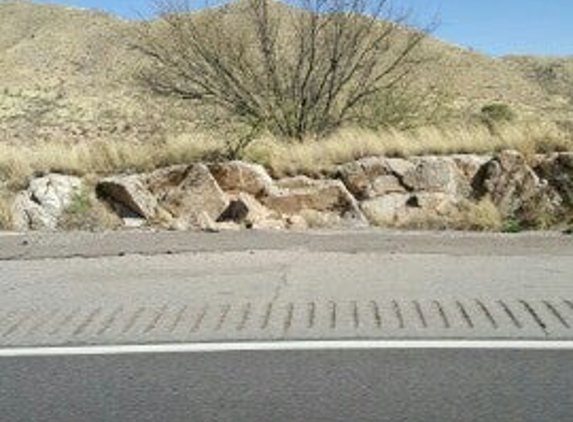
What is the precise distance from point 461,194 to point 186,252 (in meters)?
4.82

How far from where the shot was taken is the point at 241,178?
44.6ft

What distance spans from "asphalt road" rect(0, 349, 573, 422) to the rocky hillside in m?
23.9

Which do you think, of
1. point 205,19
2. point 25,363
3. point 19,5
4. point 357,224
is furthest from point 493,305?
point 19,5

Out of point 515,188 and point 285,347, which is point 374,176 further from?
point 285,347

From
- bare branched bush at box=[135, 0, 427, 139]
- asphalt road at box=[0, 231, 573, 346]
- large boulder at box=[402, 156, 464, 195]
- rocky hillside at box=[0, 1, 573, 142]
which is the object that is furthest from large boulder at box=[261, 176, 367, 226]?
rocky hillside at box=[0, 1, 573, 142]

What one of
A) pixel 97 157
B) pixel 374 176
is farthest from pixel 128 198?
pixel 374 176

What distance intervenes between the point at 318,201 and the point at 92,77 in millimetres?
64147

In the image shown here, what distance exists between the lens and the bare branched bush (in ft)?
63.5

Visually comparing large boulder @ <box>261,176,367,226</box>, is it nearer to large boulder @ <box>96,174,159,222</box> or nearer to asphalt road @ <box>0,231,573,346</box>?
large boulder @ <box>96,174,159,222</box>

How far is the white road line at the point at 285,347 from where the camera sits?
671 centimetres

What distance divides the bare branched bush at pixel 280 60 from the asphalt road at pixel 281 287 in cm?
855

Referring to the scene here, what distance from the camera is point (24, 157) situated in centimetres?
1414

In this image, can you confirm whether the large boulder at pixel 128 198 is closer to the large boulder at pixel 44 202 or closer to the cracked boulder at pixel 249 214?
the large boulder at pixel 44 202

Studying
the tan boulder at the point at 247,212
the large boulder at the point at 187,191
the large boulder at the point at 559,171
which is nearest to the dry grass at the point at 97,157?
the large boulder at the point at 187,191
